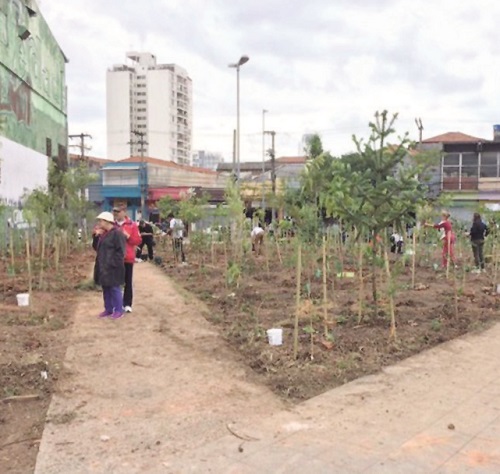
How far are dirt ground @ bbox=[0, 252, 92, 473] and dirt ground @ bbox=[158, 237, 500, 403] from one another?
1.98 metres

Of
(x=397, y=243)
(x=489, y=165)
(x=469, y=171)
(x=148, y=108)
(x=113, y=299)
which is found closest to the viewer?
(x=113, y=299)

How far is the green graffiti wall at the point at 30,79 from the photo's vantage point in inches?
773

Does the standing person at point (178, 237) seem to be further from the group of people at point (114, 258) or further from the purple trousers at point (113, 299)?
the purple trousers at point (113, 299)

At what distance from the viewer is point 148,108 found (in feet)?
302

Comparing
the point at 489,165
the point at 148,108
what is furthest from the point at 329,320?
the point at 148,108

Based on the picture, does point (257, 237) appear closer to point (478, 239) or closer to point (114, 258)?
point (478, 239)

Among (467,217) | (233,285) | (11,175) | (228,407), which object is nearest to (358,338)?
(228,407)

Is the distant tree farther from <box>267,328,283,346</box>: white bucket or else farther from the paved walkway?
the paved walkway

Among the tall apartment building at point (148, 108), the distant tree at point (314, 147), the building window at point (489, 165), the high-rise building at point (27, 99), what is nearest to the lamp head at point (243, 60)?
A: the high-rise building at point (27, 99)

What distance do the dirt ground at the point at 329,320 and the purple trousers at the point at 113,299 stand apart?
131 cm

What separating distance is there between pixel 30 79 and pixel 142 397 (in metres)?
21.1

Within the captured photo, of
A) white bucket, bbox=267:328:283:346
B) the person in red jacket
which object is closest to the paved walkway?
white bucket, bbox=267:328:283:346

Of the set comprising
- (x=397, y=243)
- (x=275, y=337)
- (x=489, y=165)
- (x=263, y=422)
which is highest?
(x=489, y=165)

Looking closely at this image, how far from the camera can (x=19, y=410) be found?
4578mm
